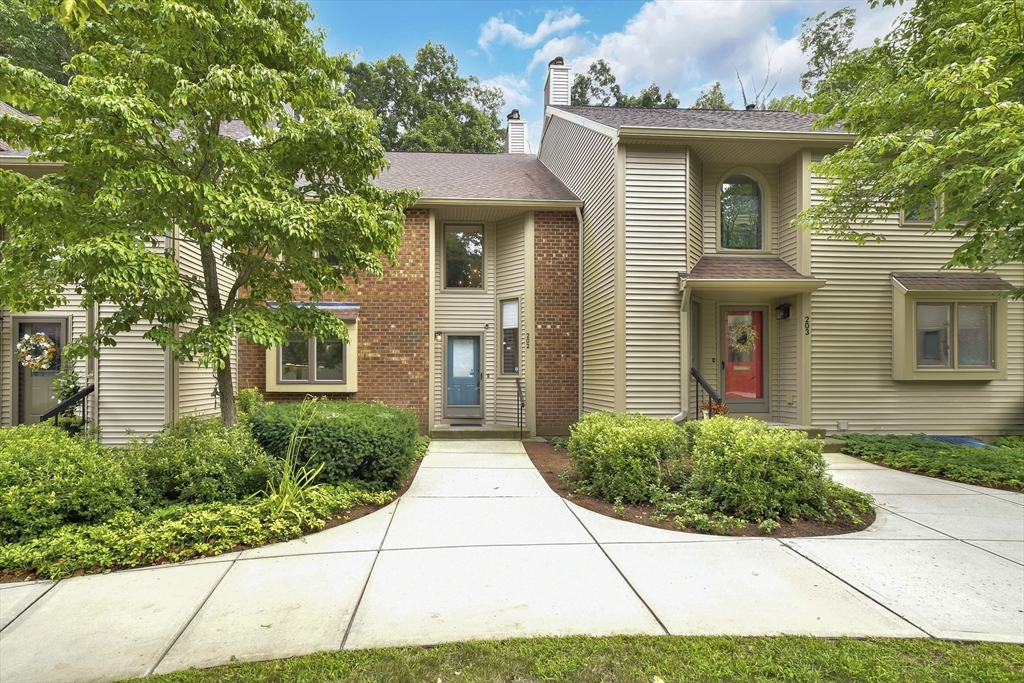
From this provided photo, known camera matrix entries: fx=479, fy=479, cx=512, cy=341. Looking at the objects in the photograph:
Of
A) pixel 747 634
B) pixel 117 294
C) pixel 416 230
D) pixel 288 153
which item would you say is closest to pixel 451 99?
pixel 416 230

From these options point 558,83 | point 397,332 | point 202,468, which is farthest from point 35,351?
point 558,83

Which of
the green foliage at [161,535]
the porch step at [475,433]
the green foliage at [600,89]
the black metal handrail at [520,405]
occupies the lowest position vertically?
the porch step at [475,433]

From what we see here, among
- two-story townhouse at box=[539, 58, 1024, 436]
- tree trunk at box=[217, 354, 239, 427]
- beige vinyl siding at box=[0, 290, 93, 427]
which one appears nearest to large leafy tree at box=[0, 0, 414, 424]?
tree trunk at box=[217, 354, 239, 427]

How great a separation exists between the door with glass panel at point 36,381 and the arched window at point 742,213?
436 inches

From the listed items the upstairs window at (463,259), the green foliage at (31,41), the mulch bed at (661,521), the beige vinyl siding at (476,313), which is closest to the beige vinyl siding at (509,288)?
the beige vinyl siding at (476,313)

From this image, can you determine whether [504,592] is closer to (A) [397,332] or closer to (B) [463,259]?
(A) [397,332]

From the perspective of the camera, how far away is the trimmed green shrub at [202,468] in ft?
14.5

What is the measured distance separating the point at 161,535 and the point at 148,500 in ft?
2.65

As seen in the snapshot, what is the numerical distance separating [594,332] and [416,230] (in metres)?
4.02

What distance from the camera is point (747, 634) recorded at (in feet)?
8.46

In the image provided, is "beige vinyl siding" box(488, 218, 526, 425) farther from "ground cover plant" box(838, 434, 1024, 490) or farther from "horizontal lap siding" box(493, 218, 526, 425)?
"ground cover plant" box(838, 434, 1024, 490)

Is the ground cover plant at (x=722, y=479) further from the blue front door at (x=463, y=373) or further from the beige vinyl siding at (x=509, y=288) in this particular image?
the blue front door at (x=463, y=373)

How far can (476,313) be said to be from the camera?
33.9 ft

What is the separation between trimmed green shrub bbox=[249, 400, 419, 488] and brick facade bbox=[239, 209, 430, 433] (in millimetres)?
3626
